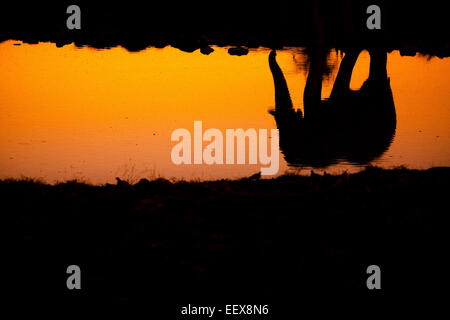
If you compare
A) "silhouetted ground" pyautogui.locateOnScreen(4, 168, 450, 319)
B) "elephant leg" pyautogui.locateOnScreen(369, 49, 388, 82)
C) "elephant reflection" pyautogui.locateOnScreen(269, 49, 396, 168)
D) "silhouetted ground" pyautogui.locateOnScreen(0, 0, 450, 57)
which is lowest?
"silhouetted ground" pyautogui.locateOnScreen(4, 168, 450, 319)

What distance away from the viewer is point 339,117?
13.9 m

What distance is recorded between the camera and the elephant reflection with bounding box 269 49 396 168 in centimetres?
1325

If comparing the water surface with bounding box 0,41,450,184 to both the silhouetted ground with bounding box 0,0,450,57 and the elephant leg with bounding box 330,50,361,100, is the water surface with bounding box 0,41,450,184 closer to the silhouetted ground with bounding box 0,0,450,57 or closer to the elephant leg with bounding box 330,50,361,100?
the elephant leg with bounding box 330,50,361,100

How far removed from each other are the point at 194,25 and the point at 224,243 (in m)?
15.8

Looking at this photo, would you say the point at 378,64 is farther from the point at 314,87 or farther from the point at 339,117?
the point at 314,87

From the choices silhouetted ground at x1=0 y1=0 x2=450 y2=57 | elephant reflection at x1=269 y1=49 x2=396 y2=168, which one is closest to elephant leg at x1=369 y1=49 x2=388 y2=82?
elephant reflection at x1=269 y1=49 x2=396 y2=168

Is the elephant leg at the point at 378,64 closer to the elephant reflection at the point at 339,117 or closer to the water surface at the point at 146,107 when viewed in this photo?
the elephant reflection at the point at 339,117

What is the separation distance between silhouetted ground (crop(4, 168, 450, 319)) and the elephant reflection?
16.8 ft

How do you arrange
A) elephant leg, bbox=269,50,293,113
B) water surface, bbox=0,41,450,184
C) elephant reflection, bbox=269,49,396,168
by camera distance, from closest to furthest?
water surface, bbox=0,41,450,184
elephant reflection, bbox=269,49,396,168
elephant leg, bbox=269,50,293,113

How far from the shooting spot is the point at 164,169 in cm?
1085

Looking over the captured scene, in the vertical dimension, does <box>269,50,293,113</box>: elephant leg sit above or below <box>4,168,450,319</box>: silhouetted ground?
above

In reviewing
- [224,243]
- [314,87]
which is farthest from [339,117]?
[224,243]

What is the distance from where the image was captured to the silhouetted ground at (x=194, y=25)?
19.6 metres
